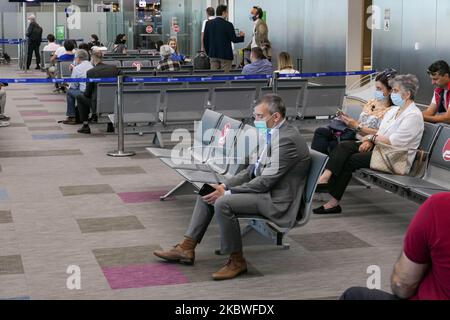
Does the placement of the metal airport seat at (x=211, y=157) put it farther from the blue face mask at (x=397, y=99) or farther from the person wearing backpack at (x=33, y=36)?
the person wearing backpack at (x=33, y=36)

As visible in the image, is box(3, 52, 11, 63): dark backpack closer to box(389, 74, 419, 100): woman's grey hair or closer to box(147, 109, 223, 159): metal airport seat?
box(147, 109, 223, 159): metal airport seat

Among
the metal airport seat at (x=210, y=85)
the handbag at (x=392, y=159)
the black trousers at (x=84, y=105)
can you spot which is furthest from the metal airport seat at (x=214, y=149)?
the black trousers at (x=84, y=105)

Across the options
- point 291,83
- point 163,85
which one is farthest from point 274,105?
point 291,83

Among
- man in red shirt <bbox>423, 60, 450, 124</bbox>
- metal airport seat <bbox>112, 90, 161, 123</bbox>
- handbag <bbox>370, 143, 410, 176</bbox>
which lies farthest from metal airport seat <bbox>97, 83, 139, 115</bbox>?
handbag <bbox>370, 143, 410, 176</bbox>

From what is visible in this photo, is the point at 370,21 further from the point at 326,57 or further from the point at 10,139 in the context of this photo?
the point at 10,139

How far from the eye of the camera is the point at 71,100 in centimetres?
1416

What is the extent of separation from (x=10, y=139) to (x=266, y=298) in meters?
8.15

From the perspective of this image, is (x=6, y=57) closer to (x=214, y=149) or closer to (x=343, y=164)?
(x=214, y=149)

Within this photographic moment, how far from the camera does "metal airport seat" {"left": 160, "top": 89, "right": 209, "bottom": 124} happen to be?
11.2 m

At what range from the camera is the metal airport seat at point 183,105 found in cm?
1124

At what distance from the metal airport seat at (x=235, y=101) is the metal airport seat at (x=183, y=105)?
18 centimetres

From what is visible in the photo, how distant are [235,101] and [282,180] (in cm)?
576
